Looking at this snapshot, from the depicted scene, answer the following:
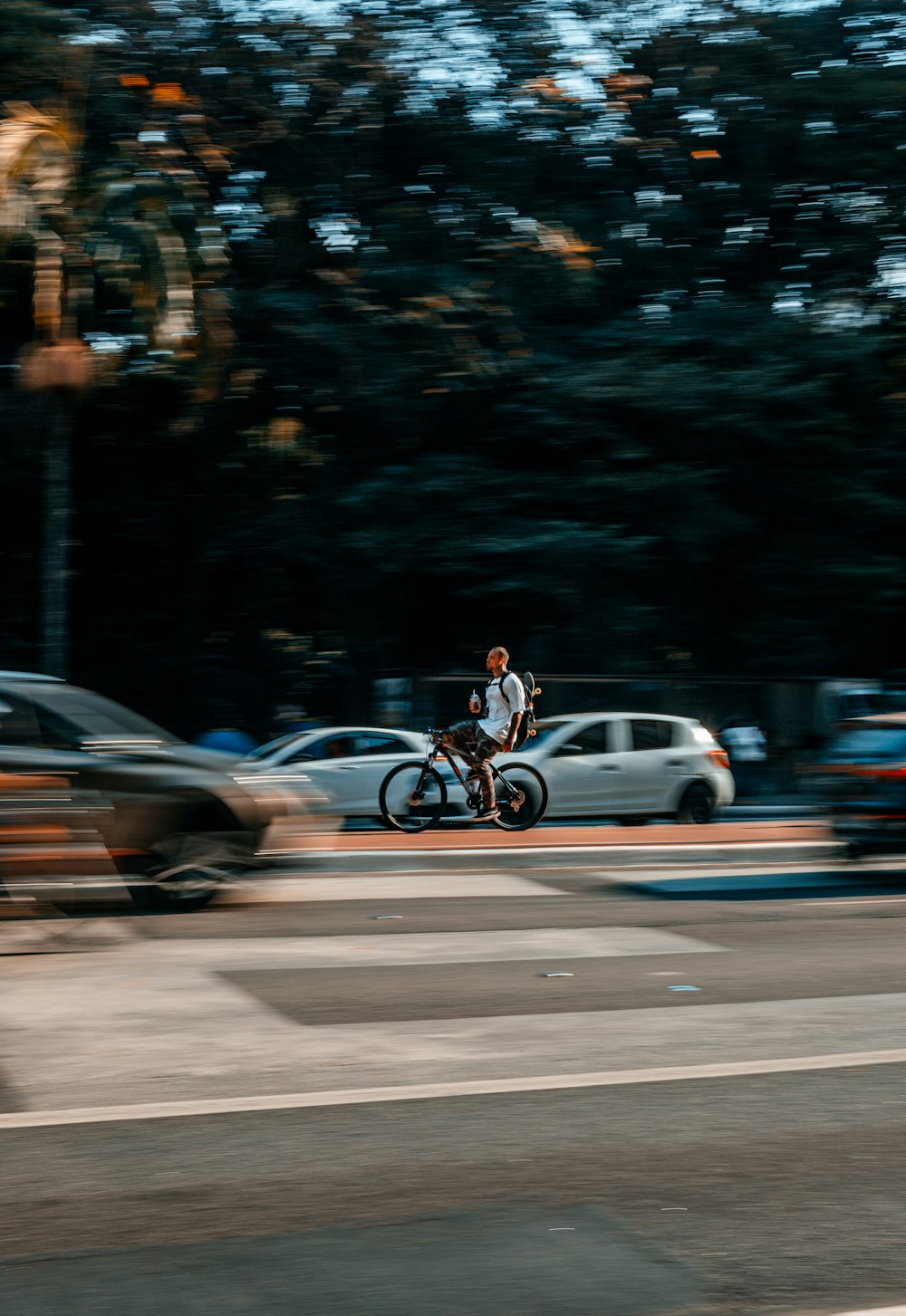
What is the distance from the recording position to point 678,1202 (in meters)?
4.61

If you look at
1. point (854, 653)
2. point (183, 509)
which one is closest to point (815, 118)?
point (854, 653)

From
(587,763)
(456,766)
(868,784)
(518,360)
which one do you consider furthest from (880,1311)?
(518,360)

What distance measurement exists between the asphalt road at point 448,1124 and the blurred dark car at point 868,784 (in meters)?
3.57

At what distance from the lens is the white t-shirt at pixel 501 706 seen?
1617 centimetres

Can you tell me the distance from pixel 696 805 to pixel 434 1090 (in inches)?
548

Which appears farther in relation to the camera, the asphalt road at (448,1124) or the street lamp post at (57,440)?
the street lamp post at (57,440)

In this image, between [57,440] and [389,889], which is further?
[57,440]

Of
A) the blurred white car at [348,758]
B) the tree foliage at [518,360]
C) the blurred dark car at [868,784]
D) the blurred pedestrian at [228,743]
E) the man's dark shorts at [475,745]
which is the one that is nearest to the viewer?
the blurred dark car at [868,784]

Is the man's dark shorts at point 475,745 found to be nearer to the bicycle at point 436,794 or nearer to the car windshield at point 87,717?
the bicycle at point 436,794

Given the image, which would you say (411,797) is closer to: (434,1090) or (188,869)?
(188,869)

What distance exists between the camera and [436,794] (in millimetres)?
17234

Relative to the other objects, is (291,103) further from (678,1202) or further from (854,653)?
(678,1202)

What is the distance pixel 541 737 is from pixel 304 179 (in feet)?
44.1

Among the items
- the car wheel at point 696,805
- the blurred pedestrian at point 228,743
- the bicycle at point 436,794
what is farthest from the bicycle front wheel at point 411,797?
the blurred pedestrian at point 228,743
